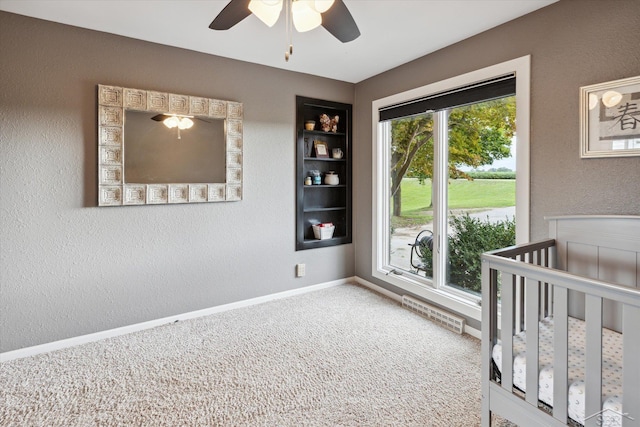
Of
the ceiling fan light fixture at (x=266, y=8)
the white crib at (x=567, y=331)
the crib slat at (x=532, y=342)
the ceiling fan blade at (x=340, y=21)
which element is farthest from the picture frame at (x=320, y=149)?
the crib slat at (x=532, y=342)

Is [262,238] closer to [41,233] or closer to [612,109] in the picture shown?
[41,233]

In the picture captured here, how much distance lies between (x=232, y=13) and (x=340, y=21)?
53 centimetres

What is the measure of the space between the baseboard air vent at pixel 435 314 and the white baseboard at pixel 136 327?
973mm

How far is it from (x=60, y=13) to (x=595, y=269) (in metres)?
3.65

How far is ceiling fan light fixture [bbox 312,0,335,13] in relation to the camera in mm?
1476

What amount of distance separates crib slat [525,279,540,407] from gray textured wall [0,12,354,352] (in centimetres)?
242

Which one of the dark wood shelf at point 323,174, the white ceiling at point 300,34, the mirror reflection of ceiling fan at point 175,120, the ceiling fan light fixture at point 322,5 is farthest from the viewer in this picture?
the dark wood shelf at point 323,174

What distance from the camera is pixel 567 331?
4.11ft

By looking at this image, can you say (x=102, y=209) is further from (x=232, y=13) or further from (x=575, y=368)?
(x=575, y=368)

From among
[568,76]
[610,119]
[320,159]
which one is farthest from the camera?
[320,159]

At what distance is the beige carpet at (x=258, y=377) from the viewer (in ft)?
5.78

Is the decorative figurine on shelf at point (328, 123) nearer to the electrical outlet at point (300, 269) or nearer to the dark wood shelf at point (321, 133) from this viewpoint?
the dark wood shelf at point (321, 133)

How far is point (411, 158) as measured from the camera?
10.8ft

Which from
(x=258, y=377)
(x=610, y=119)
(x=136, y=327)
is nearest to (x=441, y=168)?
(x=610, y=119)
